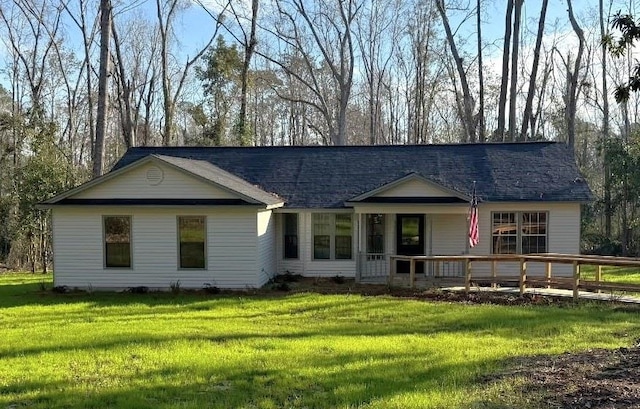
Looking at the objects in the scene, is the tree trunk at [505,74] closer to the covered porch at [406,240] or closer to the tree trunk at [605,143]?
the tree trunk at [605,143]

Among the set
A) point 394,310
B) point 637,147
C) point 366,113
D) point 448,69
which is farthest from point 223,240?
point 366,113

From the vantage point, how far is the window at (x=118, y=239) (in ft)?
53.6

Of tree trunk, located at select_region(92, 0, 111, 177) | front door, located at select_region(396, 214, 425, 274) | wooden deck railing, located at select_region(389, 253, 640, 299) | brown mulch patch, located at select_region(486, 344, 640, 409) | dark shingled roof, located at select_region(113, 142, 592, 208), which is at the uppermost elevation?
tree trunk, located at select_region(92, 0, 111, 177)

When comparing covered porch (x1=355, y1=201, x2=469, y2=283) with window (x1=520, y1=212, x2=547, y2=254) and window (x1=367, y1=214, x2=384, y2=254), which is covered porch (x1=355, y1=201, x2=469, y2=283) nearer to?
window (x1=367, y1=214, x2=384, y2=254)

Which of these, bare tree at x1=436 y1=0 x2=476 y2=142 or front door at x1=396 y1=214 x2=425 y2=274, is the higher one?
bare tree at x1=436 y1=0 x2=476 y2=142

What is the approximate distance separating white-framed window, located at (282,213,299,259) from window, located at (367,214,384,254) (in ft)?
7.78

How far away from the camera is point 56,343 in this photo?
31.9 feet

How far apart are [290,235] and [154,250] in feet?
14.7

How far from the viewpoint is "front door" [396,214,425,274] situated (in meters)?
18.2

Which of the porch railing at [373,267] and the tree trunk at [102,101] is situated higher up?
the tree trunk at [102,101]

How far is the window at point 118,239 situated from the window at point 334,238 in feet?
18.8

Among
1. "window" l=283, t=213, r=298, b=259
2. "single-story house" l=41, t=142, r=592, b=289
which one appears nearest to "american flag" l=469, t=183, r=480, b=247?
"single-story house" l=41, t=142, r=592, b=289

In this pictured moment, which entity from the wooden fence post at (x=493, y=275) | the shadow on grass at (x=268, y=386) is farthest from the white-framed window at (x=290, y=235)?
the shadow on grass at (x=268, y=386)

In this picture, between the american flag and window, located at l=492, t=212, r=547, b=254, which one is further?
window, located at l=492, t=212, r=547, b=254
